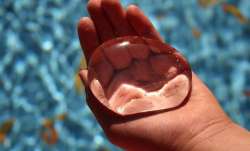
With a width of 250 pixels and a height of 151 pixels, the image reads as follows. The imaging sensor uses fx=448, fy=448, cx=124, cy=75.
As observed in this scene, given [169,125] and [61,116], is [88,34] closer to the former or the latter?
[169,125]

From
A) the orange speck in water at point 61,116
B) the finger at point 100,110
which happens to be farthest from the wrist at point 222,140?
the orange speck in water at point 61,116

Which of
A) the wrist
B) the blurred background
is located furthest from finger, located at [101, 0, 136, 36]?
the blurred background

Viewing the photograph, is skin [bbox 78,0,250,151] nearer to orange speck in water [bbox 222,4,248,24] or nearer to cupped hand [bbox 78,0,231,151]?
cupped hand [bbox 78,0,231,151]

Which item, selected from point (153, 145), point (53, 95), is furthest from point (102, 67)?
point (53, 95)

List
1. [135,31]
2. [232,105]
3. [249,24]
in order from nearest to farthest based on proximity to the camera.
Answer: [135,31]
[232,105]
[249,24]

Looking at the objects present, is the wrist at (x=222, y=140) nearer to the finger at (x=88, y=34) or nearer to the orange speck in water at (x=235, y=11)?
the finger at (x=88, y=34)

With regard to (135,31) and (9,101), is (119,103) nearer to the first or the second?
(135,31)

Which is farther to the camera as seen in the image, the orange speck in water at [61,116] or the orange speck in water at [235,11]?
the orange speck in water at [235,11]
